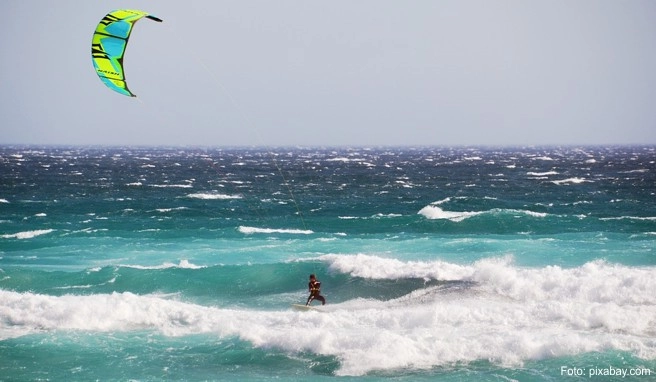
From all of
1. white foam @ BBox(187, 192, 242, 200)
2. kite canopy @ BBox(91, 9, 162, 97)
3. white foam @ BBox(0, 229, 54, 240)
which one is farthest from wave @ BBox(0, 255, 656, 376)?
white foam @ BBox(187, 192, 242, 200)

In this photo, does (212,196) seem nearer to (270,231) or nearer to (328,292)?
(270,231)

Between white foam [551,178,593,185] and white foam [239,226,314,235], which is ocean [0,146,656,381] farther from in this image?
white foam [551,178,593,185]

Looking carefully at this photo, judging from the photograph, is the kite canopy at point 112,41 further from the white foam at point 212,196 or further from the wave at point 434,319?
the white foam at point 212,196

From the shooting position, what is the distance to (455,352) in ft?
43.6

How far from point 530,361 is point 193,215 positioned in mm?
27338

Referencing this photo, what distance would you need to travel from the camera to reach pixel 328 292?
68.4 ft

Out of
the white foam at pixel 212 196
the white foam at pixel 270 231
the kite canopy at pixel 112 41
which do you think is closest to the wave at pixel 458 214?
the white foam at pixel 270 231

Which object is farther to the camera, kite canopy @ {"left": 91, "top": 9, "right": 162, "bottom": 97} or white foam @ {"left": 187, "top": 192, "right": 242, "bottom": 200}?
white foam @ {"left": 187, "top": 192, "right": 242, "bottom": 200}

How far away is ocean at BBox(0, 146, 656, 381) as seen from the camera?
43.0 ft

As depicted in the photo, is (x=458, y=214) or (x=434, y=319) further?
(x=458, y=214)

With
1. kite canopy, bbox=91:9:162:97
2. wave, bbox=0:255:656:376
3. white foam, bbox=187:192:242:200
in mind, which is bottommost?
white foam, bbox=187:192:242:200

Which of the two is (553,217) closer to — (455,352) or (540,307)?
(540,307)

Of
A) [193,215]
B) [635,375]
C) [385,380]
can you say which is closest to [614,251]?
[635,375]

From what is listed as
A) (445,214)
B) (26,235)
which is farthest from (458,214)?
(26,235)
